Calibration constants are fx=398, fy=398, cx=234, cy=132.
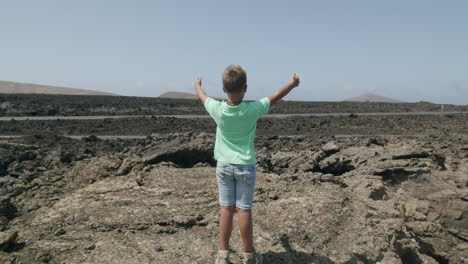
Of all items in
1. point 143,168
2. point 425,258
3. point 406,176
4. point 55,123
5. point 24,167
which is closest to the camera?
point 425,258

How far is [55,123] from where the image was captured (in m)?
20.0

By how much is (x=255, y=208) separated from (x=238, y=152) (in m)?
1.80

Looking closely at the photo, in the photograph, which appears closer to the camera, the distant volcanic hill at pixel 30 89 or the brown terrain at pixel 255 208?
the brown terrain at pixel 255 208

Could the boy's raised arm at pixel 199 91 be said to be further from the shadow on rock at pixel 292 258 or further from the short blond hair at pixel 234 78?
the shadow on rock at pixel 292 258

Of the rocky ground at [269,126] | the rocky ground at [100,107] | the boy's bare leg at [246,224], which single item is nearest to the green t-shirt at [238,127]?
the boy's bare leg at [246,224]

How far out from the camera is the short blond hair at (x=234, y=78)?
11.9 feet

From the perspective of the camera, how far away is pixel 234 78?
12.0ft

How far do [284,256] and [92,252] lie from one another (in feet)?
6.98

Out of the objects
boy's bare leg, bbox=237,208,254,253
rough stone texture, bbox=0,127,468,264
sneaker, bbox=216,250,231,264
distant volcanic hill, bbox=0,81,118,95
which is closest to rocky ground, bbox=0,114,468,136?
rough stone texture, bbox=0,127,468,264

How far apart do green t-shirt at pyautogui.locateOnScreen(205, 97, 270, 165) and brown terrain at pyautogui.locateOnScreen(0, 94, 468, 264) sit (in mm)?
1206

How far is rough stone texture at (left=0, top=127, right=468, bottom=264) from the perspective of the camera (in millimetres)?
4535

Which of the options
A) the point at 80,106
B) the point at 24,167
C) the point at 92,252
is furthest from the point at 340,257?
the point at 80,106

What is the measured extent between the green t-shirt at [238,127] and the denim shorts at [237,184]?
7cm

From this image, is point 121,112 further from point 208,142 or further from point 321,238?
point 321,238
